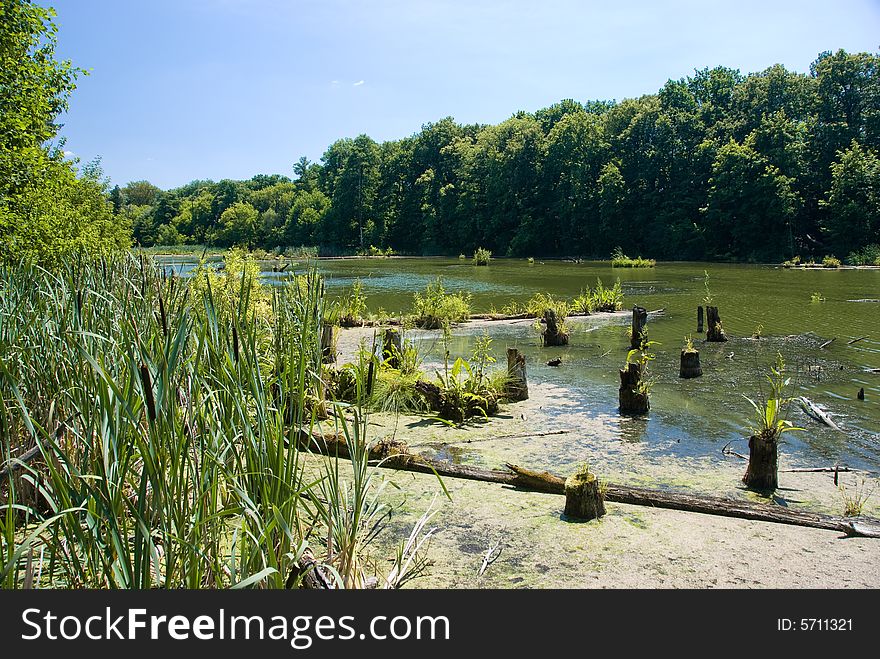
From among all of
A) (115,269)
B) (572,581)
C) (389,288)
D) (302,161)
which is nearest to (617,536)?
(572,581)

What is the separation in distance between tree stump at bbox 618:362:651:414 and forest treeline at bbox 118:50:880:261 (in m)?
29.6

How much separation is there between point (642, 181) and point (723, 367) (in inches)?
2102

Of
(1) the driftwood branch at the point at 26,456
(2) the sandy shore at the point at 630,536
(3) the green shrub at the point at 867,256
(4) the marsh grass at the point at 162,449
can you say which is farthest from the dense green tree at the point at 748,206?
(1) the driftwood branch at the point at 26,456

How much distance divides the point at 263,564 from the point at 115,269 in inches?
114

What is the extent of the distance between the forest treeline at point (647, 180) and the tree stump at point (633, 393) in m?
13.3

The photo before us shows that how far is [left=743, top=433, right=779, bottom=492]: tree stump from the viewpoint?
5.11 m

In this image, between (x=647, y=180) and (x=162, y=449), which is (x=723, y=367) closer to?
(x=162, y=449)

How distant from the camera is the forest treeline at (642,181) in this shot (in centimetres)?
4759

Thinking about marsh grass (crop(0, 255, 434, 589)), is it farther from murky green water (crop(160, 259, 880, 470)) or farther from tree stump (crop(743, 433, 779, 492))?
murky green water (crop(160, 259, 880, 470))

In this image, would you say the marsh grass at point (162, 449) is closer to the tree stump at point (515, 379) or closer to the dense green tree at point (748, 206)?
the tree stump at point (515, 379)

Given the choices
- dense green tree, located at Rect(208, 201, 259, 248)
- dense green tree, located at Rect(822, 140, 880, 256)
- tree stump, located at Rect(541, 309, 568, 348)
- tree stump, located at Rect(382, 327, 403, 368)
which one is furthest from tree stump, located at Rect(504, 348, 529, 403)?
dense green tree, located at Rect(208, 201, 259, 248)

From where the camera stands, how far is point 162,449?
2.28 m

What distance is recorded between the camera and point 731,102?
5825 cm

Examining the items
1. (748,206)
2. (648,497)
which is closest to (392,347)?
(648,497)
